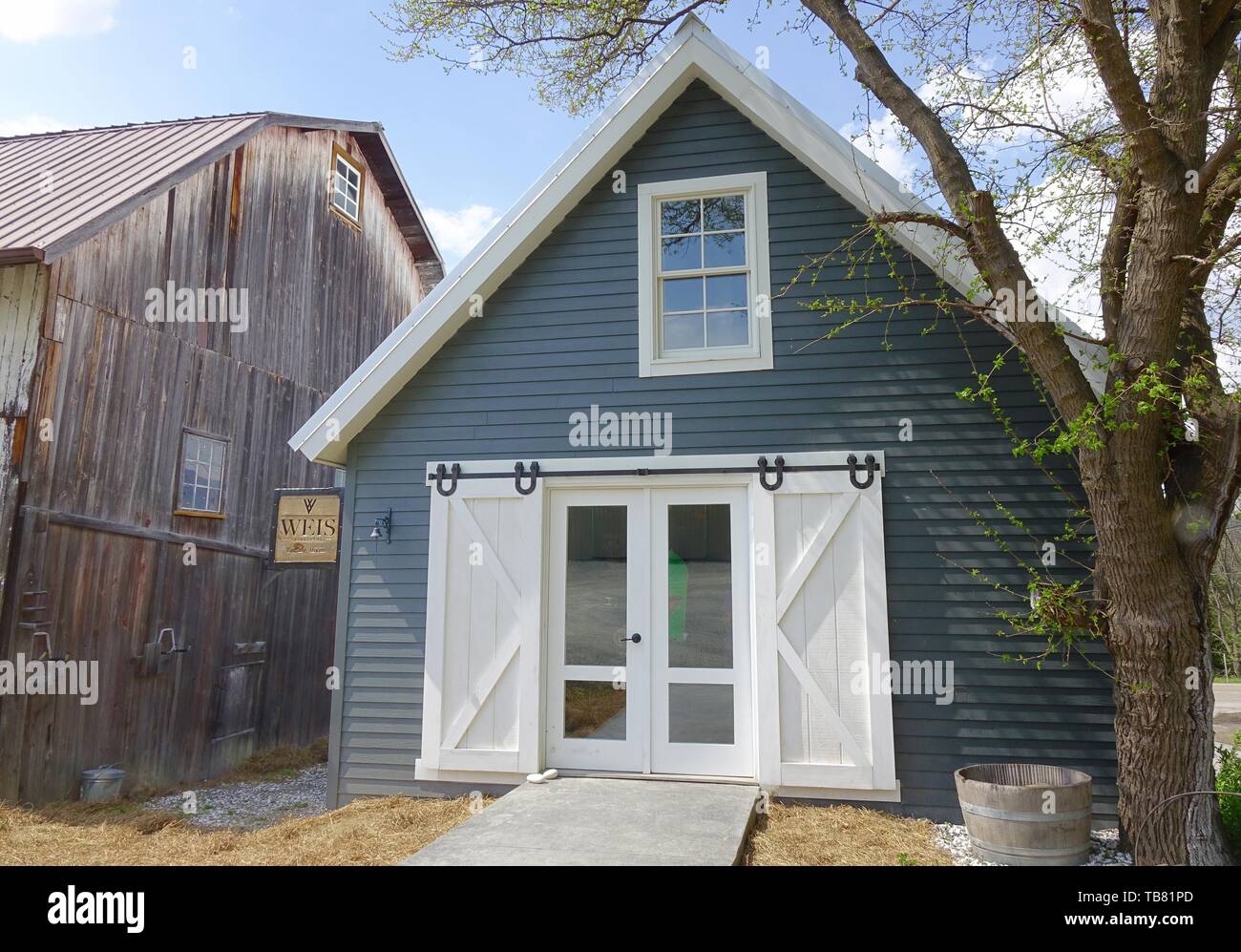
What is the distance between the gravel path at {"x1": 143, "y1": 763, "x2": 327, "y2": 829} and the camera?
6941 millimetres

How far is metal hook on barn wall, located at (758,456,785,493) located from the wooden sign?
368 cm

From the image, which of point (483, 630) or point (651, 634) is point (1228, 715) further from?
point (483, 630)

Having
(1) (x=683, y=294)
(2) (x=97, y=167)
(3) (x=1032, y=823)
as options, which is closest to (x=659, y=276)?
(1) (x=683, y=294)

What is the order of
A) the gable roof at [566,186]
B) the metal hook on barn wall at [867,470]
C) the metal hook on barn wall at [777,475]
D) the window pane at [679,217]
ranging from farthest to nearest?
the window pane at [679,217]
the gable roof at [566,186]
the metal hook on barn wall at [777,475]
the metal hook on barn wall at [867,470]

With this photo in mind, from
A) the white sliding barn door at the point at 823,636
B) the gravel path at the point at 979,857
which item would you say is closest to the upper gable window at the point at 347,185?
the white sliding barn door at the point at 823,636

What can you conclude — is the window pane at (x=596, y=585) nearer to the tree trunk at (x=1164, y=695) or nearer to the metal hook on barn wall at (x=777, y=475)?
the metal hook on barn wall at (x=777, y=475)

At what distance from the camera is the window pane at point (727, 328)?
6344 millimetres

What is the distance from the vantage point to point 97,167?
908 centimetres

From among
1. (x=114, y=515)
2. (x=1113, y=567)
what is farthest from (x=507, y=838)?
(x=114, y=515)

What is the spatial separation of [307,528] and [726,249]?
4.33 meters

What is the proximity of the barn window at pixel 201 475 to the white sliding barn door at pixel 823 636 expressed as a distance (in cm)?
644
